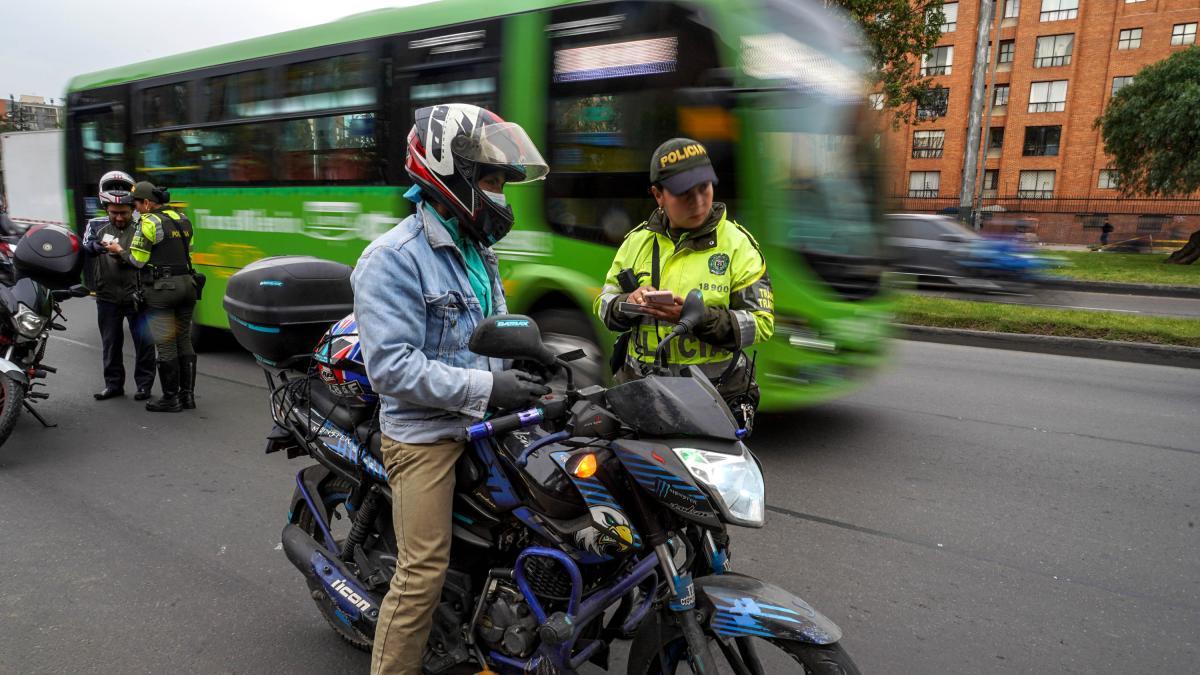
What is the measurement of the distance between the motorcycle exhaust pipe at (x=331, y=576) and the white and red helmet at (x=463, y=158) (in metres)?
1.38

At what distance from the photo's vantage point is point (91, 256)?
6.59m

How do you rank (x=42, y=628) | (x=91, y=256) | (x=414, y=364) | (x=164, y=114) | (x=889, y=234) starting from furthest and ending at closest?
1. (x=164, y=114)
2. (x=91, y=256)
3. (x=889, y=234)
4. (x=42, y=628)
5. (x=414, y=364)

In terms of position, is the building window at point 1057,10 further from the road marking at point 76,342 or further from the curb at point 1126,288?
the road marking at point 76,342

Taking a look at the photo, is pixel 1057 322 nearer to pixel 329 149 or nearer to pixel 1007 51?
pixel 329 149

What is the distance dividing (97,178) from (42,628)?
9368 mm

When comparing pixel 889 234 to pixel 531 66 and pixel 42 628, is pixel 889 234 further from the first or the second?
pixel 42 628

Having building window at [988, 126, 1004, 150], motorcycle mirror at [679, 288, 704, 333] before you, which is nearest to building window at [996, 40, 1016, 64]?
building window at [988, 126, 1004, 150]

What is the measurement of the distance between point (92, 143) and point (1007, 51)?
4963 centimetres

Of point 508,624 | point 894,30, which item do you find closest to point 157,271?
point 508,624

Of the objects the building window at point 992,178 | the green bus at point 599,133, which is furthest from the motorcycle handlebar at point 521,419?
the building window at point 992,178

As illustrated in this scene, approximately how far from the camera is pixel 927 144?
4703 centimetres

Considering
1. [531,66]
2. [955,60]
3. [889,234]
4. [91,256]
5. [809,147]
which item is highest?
[955,60]

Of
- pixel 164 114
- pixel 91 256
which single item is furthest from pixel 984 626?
pixel 164 114

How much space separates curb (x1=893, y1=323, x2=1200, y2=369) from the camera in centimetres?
905
